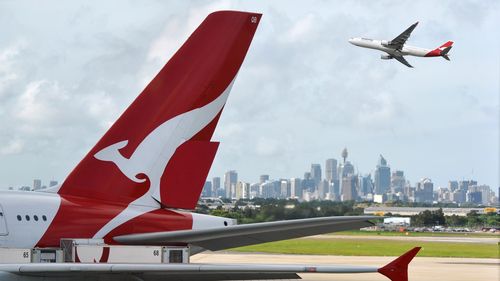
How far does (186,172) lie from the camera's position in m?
20.3

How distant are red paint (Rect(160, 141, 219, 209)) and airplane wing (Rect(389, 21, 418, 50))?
75.0 metres

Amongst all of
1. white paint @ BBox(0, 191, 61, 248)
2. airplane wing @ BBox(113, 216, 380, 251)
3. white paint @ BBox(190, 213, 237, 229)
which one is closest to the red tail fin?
white paint @ BBox(190, 213, 237, 229)

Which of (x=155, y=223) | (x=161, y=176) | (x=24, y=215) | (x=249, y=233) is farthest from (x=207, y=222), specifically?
(x=24, y=215)

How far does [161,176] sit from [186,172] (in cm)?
56

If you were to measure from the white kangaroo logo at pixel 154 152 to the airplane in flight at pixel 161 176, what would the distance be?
2 cm

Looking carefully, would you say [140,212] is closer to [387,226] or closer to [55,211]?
[55,211]

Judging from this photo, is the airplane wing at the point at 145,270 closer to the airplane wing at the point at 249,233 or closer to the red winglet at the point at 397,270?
the red winglet at the point at 397,270

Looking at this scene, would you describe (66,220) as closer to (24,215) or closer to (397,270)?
(24,215)

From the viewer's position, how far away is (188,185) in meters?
20.4

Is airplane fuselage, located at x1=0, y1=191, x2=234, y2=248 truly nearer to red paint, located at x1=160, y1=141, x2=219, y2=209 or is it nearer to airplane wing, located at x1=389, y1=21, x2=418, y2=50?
red paint, located at x1=160, y1=141, x2=219, y2=209

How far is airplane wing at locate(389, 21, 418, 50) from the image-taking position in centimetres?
9337

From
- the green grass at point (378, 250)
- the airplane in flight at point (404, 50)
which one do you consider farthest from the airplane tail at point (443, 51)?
the green grass at point (378, 250)

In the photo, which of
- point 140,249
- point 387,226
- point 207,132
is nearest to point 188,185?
point 207,132

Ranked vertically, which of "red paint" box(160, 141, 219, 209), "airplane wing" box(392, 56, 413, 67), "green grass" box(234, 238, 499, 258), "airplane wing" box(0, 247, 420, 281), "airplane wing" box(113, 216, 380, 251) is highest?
"airplane wing" box(392, 56, 413, 67)
